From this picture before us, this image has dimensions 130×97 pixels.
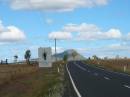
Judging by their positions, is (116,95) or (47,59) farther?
(47,59)

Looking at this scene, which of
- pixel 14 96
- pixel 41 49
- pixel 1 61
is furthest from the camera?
pixel 1 61

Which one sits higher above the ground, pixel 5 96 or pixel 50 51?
pixel 50 51

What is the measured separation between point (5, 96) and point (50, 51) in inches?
584

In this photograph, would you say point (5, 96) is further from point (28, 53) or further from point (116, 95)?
point (28, 53)

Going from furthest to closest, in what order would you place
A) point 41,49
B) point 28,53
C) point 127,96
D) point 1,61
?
point 28,53, point 1,61, point 41,49, point 127,96

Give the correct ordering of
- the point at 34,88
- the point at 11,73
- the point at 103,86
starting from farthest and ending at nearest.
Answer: the point at 11,73 → the point at 34,88 → the point at 103,86

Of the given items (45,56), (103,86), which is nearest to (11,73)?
(45,56)

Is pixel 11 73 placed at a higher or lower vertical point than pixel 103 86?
higher

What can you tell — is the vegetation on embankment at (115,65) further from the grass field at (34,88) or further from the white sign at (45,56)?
the grass field at (34,88)

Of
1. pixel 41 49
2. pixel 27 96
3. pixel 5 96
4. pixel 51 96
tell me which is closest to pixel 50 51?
pixel 41 49

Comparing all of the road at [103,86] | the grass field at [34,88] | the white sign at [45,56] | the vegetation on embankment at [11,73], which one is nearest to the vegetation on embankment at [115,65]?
the vegetation on embankment at [11,73]

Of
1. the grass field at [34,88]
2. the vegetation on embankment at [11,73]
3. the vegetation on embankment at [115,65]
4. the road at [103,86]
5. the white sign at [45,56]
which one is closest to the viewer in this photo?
the road at [103,86]

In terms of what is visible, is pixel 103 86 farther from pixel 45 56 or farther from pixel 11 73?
pixel 11 73

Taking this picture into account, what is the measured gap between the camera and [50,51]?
152 ft
